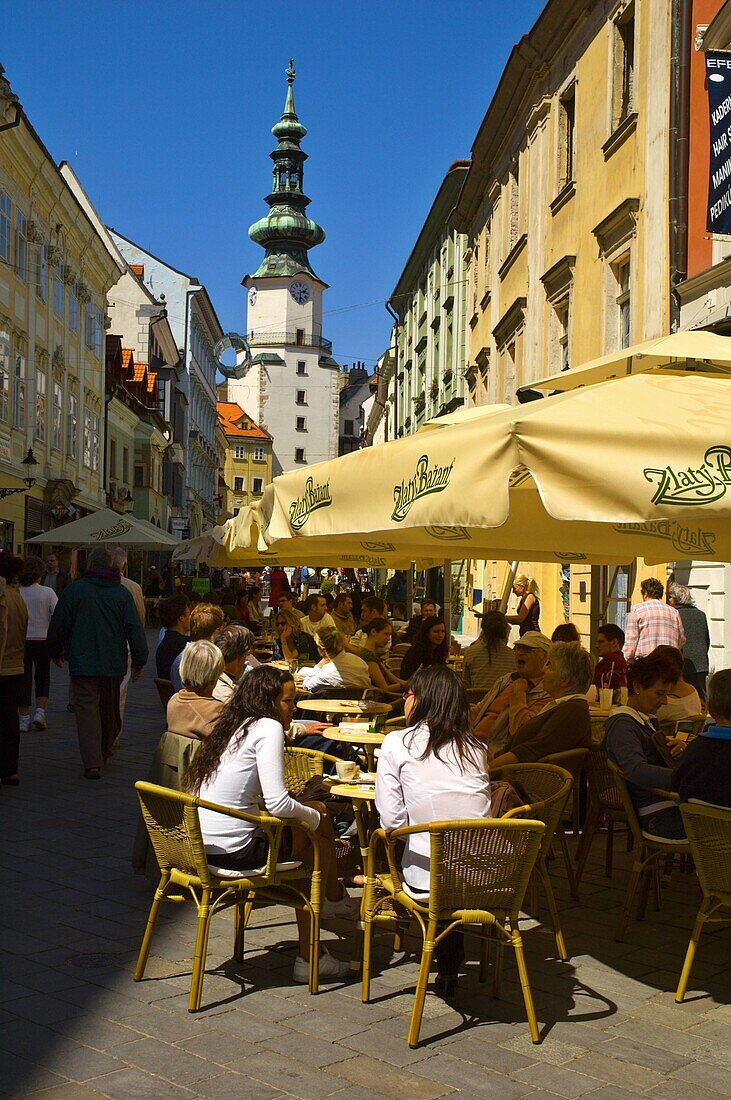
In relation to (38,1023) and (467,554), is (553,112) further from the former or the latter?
(38,1023)

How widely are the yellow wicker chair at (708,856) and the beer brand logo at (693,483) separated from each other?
4.57 feet

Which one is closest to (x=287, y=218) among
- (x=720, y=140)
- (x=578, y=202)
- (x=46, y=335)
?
(x=46, y=335)

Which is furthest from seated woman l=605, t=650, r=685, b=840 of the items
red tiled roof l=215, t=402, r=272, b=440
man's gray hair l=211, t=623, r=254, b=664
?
red tiled roof l=215, t=402, r=272, b=440

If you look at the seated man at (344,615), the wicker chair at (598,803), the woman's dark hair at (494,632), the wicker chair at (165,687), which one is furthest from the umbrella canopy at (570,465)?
the seated man at (344,615)

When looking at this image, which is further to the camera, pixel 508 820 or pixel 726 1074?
pixel 508 820

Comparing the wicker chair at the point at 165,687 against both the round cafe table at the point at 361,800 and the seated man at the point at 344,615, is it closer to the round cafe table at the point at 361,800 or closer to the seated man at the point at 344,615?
the round cafe table at the point at 361,800

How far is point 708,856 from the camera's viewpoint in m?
5.03

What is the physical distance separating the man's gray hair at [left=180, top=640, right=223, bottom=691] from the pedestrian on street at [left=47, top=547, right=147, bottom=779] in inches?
174

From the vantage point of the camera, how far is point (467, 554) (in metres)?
10.3

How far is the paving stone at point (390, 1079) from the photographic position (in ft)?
13.4

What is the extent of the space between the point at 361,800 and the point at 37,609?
25.3ft

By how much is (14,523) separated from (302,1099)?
91.0ft

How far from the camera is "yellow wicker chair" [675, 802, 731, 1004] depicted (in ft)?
16.2

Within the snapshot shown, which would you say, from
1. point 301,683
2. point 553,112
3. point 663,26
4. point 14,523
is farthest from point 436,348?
point 301,683
